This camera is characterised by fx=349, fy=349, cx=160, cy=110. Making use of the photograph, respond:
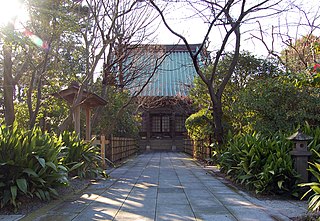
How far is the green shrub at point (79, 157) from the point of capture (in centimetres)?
860

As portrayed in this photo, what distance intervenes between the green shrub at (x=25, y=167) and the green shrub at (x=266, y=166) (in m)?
3.81

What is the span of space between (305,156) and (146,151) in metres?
20.8

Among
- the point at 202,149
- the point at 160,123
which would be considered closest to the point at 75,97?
the point at 202,149

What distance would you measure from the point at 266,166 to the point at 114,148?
9077 millimetres

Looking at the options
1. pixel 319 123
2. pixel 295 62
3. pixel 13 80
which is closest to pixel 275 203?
pixel 319 123

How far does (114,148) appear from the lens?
14891mm

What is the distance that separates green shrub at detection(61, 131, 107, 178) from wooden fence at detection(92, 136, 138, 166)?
6.84 feet

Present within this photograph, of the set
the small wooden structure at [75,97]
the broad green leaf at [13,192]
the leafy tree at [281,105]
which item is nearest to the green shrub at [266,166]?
the leafy tree at [281,105]

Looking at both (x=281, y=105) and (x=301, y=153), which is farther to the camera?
(x=281, y=105)

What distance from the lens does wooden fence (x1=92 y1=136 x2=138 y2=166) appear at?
39.2ft

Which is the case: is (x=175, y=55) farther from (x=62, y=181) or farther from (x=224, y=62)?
(x=62, y=181)

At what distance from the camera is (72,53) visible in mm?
11602

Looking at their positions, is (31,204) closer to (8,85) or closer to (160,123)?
(8,85)

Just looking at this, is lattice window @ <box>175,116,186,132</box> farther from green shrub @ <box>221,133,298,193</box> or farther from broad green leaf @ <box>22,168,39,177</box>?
broad green leaf @ <box>22,168,39,177</box>
